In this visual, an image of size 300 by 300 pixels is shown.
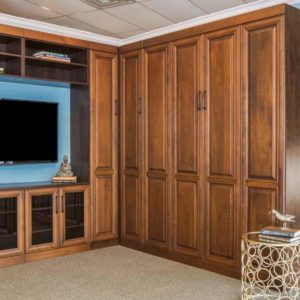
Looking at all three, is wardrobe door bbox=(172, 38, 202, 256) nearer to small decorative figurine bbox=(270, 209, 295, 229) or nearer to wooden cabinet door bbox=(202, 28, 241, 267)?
wooden cabinet door bbox=(202, 28, 241, 267)

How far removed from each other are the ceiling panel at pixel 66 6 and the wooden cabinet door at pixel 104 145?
0.84 m

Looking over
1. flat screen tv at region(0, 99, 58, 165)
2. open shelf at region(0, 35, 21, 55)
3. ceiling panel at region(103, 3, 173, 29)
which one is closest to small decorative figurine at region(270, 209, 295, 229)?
ceiling panel at region(103, 3, 173, 29)

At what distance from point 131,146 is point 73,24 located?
58.6 inches

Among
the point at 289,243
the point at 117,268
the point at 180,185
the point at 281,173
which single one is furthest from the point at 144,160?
the point at 289,243

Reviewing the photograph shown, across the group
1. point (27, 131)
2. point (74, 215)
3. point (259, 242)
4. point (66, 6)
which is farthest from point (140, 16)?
A: point (259, 242)

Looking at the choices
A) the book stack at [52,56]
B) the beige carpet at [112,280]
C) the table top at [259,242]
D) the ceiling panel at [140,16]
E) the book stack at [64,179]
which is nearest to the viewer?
the table top at [259,242]

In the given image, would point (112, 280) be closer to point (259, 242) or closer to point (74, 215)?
point (74, 215)

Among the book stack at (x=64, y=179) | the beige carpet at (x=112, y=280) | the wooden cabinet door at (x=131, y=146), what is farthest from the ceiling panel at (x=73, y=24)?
the beige carpet at (x=112, y=280)

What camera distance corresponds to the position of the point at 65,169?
479 cm

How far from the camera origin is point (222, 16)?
400 cm

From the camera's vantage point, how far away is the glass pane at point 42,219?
4.36m

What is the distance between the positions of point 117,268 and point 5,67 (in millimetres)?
2424

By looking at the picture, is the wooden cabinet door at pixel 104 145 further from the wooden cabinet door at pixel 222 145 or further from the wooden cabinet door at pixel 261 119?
the wooden cabinet door at pixel 261 119

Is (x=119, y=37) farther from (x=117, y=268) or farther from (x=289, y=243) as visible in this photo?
(x=289, y=243)
